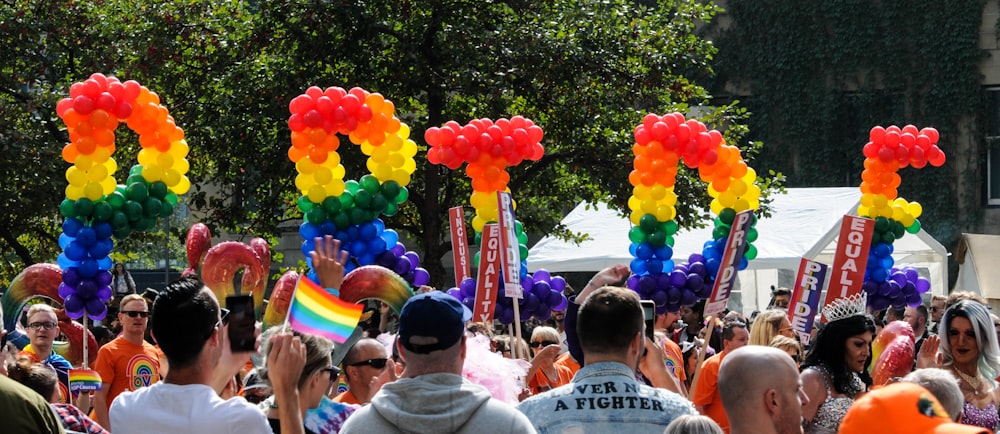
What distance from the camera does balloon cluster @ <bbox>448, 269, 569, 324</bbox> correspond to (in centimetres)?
953

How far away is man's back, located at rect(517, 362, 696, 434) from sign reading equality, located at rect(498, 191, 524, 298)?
15.3 ft

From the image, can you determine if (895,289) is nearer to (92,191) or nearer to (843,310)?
(843,310)

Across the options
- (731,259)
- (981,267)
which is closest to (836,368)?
(731,259)

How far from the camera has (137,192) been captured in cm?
913

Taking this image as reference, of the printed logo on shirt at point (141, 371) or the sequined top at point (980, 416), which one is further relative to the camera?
the printed logo on shirt at point (141, 371)

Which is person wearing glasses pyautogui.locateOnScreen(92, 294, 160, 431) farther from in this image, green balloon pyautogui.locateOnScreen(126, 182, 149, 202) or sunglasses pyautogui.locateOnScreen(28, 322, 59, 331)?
green balloon pyautogui.locateOnScreen(126, 182, 149, 202)

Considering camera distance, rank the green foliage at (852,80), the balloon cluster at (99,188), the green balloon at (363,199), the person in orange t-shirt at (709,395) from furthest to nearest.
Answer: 1. the green foliage at (852,80)
2. the green balloon at (363,199)
3. the balloon cluster at (99,188)
4. the person in orange t-shirt at (709,395)

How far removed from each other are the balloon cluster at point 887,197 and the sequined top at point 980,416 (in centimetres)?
491

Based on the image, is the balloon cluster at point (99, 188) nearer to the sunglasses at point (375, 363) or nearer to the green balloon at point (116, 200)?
the green balloon at point (116, 200)

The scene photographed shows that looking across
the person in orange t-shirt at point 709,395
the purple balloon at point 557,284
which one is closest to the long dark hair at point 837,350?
the person in orange t-shirt at point 709,395

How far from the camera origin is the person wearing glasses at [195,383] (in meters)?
3.70

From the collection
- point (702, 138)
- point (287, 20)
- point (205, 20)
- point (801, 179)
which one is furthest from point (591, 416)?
point (801, 179)

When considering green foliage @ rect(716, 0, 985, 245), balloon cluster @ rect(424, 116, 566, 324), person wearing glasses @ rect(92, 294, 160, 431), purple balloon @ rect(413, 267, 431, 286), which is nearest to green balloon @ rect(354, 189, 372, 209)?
balloon cluster @ rect(424, 116, 566, 324)

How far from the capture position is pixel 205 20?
1758 centimetres
